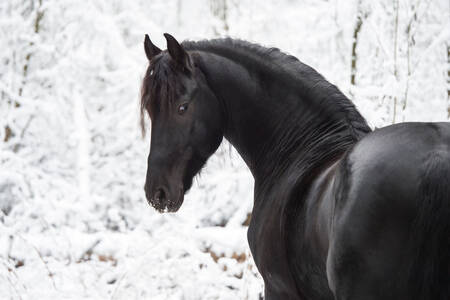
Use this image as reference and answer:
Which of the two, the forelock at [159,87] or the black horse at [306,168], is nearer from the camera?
the black horse at [306,168]

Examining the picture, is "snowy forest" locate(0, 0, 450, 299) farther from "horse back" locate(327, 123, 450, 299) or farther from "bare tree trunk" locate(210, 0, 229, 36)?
"horse back" locate(327, 123, 450, 299)

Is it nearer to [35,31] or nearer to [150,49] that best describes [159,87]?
[150,49]

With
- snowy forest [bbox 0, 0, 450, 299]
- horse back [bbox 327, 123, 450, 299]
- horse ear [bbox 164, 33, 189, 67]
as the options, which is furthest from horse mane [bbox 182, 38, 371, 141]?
snowy forest [bbox 0, 0, 450, 299]

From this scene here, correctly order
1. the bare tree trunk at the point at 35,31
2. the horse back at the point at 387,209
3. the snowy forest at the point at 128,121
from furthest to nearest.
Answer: the bare tree trunk at the point at 35,31
the snowy forest at the point at 128,121
the horse back at the point at 387,209

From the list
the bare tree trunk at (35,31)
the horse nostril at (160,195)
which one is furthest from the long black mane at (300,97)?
the bare tree trunk at (35,31)

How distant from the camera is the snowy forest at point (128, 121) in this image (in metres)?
4.78

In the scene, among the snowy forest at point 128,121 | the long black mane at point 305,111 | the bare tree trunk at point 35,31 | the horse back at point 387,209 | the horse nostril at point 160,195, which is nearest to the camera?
the horse back at point 387,209

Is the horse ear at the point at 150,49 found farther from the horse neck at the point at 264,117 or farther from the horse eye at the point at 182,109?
the horse eye at the point at 182,109

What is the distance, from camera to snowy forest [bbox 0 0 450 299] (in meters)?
4.78

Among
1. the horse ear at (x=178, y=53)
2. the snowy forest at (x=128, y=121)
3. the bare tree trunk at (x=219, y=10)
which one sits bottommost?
the snowy forest at (x=128, y=121)

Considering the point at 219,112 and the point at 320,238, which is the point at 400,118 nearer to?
the point at 219,112

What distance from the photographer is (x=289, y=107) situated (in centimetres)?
273

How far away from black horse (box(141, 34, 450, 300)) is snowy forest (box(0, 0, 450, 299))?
195 centimetres

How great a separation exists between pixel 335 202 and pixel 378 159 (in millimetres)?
223
